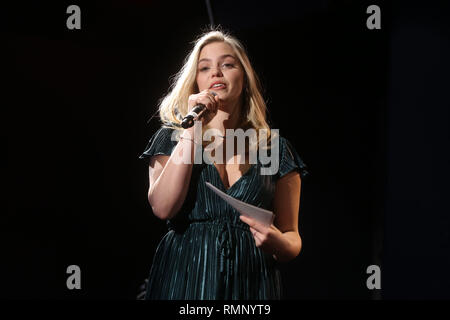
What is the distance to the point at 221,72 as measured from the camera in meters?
1.45

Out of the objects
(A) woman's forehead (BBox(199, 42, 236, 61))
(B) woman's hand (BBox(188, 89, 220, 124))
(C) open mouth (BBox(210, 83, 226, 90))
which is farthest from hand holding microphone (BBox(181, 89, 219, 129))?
(A) woman's forehead (BBox(199, 42, 236, 61))

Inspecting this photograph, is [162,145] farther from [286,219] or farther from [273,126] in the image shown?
[273,126]

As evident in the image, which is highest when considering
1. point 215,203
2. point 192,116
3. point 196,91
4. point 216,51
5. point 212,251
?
point 216,51

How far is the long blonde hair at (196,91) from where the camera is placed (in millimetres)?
1479

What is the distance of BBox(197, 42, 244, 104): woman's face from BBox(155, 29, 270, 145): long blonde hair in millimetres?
20

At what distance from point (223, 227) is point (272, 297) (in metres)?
0.24

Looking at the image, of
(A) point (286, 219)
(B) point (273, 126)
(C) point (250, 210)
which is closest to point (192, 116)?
(C) point (250, 210)

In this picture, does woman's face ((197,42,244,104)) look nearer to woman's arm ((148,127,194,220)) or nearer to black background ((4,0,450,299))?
woman's arm ((148,127,194,220))

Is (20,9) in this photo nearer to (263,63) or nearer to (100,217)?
(100,217)

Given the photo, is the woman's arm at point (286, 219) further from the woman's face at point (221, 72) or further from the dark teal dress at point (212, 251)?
the woman's face at point (221, 72)

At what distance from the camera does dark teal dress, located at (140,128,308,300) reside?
1.20m

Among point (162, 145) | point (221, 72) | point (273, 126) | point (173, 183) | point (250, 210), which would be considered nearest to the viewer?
point (250, 210)

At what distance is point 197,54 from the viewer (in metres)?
1.50

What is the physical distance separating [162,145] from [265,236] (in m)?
0.43
